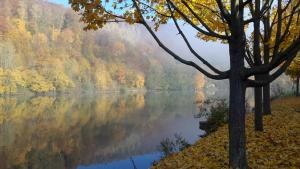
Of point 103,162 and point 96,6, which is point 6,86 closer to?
point 103,162

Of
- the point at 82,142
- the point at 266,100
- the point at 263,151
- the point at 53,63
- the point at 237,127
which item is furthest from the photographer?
the point at 53,63

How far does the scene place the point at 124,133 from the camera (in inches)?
1243

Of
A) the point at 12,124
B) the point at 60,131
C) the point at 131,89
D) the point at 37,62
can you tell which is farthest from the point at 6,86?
the point at 131,89

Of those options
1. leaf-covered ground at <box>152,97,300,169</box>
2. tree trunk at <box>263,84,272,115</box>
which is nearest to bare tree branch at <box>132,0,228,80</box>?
leaf-covered ground at <box>152,97,300,169</box>

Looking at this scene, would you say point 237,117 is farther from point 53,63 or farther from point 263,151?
point 53,63

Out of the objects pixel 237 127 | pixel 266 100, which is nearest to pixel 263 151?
pixel 237 127

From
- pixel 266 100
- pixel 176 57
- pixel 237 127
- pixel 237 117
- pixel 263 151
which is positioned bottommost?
pixel 263 151

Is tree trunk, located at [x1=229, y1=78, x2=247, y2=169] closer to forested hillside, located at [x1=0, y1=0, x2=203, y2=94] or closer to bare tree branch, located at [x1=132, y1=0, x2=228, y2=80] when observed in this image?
bare tree branch, located at [x1=132, y1=0, x2=228, y2=80]

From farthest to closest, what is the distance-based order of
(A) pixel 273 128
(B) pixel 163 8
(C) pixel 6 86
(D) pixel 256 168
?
(C) pixel 6 86 < (A) pixel 273 128 < (B) pixel 163 8 < (D) pixel 256 168

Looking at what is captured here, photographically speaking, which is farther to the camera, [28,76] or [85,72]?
[85,72]

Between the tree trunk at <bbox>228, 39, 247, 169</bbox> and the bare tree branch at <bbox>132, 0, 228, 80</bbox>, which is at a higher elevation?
the bare tree branch at <bbox>132, 0, 228, 80</bbox>

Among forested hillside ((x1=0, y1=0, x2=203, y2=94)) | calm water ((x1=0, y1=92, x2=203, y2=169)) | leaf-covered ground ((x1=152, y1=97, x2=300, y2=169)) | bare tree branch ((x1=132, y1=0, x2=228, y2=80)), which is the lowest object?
calm water ((x1=0, y1=92, x2=203, y2=169))

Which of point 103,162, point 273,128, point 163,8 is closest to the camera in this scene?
point 163,8

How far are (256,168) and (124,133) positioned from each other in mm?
23550
